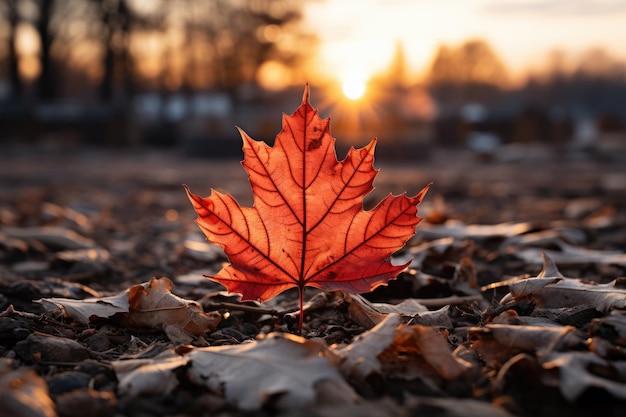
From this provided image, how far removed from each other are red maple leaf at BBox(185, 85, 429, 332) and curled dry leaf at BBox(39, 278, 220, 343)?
7.4 inches

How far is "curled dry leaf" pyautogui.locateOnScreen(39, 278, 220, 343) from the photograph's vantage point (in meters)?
1.54

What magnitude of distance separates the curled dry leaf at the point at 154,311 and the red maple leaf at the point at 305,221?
19 centimetres

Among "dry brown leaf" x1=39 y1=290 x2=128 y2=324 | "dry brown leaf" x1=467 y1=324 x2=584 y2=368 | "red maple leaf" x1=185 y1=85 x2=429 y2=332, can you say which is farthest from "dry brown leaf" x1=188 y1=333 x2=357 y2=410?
"dry brown leaf" x1=39 y1=290 x2=128 y2=324

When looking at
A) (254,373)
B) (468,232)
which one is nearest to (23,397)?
(254,373)

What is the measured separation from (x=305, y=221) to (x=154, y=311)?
0.44 meters

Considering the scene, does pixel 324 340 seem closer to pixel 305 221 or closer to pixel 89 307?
pixel 305 221

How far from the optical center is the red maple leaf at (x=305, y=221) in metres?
1.34

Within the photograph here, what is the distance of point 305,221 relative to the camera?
141 cm

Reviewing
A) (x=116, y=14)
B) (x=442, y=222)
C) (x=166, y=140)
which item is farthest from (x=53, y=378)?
(x=116, y=14)

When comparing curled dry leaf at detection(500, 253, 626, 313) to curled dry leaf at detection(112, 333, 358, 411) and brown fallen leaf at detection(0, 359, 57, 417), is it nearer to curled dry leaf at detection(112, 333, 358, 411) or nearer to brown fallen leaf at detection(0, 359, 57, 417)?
curled dry leaf at detection(112, 333, 358, 411)

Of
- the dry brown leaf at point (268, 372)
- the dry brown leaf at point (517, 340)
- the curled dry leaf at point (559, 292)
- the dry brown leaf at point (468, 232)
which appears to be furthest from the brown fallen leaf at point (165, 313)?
the dry brown leaf at point (468, 232)

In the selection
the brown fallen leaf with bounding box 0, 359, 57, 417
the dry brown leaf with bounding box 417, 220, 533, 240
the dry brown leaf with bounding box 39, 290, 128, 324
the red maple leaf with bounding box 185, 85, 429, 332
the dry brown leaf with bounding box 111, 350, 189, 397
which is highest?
the red maple leaf with bounding box 185, 85, 429, 332

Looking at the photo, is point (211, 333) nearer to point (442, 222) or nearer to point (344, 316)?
point (344, 316)

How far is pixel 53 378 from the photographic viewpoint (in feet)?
3.94
